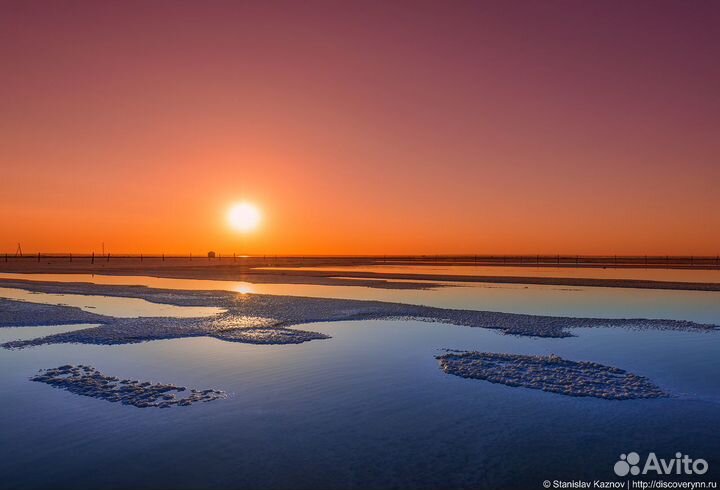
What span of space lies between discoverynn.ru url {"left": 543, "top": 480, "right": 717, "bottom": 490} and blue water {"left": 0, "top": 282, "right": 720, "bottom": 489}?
0.15 m

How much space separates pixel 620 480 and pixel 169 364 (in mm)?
10591

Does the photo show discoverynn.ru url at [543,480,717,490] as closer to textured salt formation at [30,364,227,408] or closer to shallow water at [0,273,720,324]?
textured salt formation at [30,364,227,408]

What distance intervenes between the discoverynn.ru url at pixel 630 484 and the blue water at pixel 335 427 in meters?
0.15

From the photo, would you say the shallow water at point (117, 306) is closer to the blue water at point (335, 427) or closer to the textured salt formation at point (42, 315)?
the textured salt formation at point (42, 315)

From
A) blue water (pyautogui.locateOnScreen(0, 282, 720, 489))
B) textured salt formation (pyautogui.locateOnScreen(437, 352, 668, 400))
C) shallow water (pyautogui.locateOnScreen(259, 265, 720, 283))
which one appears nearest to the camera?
blue water (pyautogui.locateOnScreen(0, 282, 720, 489))

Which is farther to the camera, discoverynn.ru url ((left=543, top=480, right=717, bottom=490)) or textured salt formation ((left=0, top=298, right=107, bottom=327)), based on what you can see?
textured salt formation ((left=0, top=298, right=107, bottom=327))

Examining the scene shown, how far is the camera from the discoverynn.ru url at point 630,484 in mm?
6574

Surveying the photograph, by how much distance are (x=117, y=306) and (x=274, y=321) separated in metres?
10.7

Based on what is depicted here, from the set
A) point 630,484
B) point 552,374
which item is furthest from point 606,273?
point 630,484

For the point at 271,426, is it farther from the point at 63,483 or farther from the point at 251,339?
the point at 251,339

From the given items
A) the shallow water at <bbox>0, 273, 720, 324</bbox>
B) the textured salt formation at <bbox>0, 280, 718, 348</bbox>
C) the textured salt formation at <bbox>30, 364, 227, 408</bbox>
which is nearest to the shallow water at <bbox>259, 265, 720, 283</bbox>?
the shallow water at <bbox>0, 273, 720, 324</bbox>

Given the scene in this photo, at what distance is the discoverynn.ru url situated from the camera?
657 centimetres

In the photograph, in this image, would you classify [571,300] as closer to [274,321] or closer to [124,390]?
[274,321]

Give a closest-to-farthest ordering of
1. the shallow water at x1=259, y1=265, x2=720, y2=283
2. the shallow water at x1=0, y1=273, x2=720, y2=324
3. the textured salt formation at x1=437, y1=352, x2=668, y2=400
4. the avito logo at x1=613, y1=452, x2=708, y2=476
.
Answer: the avito logo at x1=613, y1=452, x2=708, y2=476
the textured salt formation at x1=437, y1=352, x2=668, y2=400
the shallow water at x1=0, y1=273, x2=720, y2=324
the shallow water at x1=259, y1=265, x2=720, y2=283
